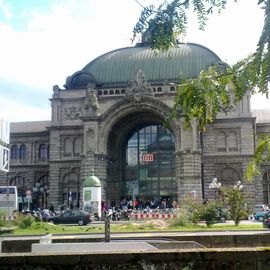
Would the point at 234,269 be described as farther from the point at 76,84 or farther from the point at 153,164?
the point at 76,84

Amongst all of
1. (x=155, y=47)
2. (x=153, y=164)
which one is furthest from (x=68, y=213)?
(x=155, y=47)

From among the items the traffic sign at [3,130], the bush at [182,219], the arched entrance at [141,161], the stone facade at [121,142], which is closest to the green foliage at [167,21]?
the traffic sign at [3,130]

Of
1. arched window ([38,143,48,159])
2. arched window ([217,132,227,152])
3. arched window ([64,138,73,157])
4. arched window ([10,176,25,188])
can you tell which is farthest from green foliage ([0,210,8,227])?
arched window ([10,176,25,188])

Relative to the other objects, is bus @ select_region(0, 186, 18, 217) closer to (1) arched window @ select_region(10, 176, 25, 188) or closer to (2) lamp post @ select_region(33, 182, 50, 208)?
(2) lamp post @ select_region(33, 182, 50, 208)

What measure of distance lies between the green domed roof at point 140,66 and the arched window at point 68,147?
751 centimetres

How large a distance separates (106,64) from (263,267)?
5809 cm

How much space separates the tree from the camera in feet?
15.0

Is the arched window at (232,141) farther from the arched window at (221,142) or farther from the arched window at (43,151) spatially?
the arched window at (43,151)

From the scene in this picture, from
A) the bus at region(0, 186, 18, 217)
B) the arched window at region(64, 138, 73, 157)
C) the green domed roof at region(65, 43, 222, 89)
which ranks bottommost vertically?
the bus at region(0, 186, 18, 217)

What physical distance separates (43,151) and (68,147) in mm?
7044

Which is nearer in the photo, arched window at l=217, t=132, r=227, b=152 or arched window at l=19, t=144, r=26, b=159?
arched window at l=217, t=132, r=227, b=152

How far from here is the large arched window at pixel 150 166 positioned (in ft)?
192

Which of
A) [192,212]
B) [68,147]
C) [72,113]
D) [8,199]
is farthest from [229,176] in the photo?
[192,212]

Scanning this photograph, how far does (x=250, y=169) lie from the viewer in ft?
21.8
